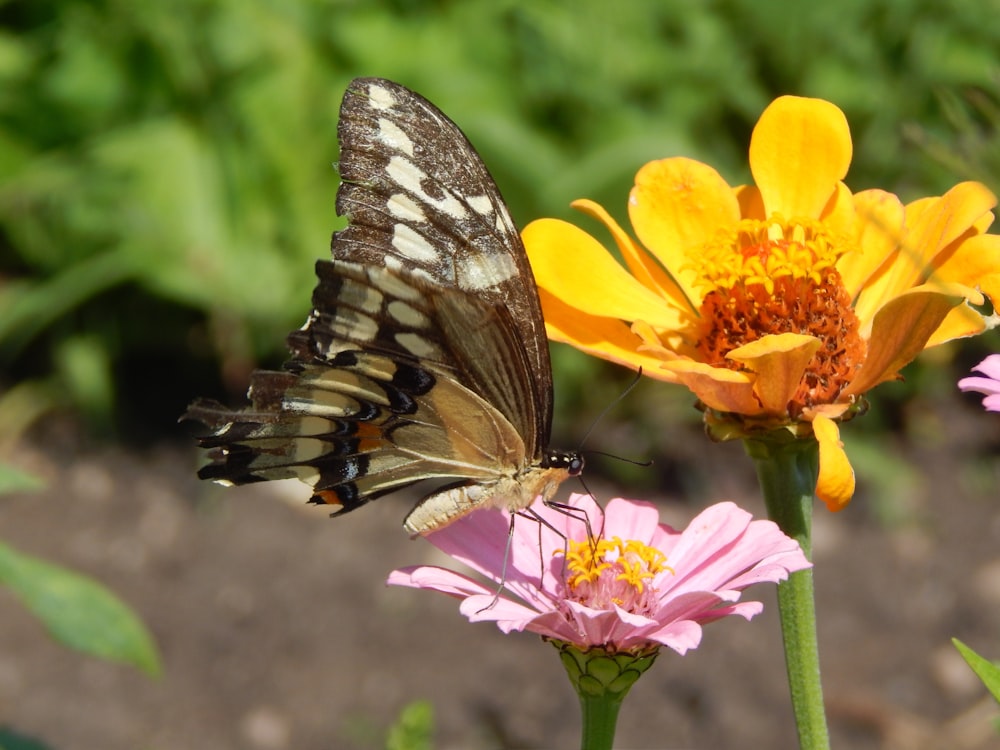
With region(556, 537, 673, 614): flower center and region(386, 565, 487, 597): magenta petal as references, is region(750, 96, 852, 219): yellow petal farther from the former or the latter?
region(386, 565, 487, 597): magenta petal

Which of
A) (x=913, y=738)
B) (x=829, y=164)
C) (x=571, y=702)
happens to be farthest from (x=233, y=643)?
(x=829, y=164)

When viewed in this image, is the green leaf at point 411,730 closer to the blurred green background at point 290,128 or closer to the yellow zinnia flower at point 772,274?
the yellow zinnia flower at point 772,274

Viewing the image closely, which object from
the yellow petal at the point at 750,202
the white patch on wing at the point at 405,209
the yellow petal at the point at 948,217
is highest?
the yellow petal at the point at 948,217

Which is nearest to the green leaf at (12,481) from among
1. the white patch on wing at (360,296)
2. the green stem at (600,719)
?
the white patch on wing at (360,296)

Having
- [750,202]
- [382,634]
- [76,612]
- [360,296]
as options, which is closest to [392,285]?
[360,296]

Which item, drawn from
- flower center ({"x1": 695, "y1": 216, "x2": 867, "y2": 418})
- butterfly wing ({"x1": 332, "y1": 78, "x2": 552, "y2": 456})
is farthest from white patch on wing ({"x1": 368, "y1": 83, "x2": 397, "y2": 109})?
flower center ({"x1": 695, "y1": 216, "x2": 867, "y2": 418})

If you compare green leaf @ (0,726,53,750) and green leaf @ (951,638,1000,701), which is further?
green leaf @ (0,726,53,750)

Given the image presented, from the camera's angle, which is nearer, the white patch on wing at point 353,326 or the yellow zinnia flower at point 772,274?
the yellow zinnia flower at point 772,274
